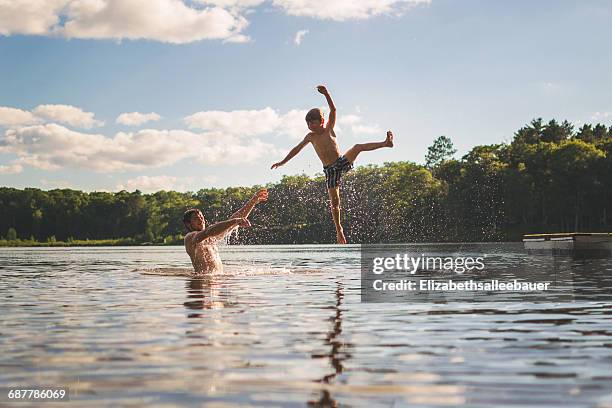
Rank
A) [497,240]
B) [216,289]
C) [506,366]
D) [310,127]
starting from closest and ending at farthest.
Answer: [506,366] → [310,127] → [216,289] → [497,240]

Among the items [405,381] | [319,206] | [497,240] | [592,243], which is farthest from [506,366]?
[319,206]

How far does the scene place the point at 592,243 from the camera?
4925 cm

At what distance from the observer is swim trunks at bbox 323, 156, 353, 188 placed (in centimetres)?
1581

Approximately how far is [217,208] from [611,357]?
155 meters

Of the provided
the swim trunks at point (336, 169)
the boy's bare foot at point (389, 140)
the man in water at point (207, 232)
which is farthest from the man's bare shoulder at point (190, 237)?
the boy's bare foot at point (389, 140)

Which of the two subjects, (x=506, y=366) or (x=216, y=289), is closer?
(x=506, y=366)

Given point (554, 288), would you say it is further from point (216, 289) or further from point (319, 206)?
point (319, 206)

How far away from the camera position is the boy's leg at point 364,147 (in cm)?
1510

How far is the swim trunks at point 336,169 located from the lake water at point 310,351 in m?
2.34

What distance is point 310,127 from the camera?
15734 millimetres

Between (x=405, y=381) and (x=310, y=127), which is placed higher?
(x=310, y=127)

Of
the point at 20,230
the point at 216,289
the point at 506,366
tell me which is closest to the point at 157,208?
the point at 20,230

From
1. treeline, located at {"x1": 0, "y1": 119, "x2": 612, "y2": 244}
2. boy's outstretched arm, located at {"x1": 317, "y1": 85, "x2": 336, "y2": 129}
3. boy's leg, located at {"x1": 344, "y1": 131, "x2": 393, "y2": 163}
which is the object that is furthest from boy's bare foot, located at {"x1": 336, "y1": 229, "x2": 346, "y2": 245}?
treeline, located at {"x1": 0, "y1": 119, "x2": 612, "y2": 244}

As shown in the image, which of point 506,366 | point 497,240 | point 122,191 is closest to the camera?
point 506,366
